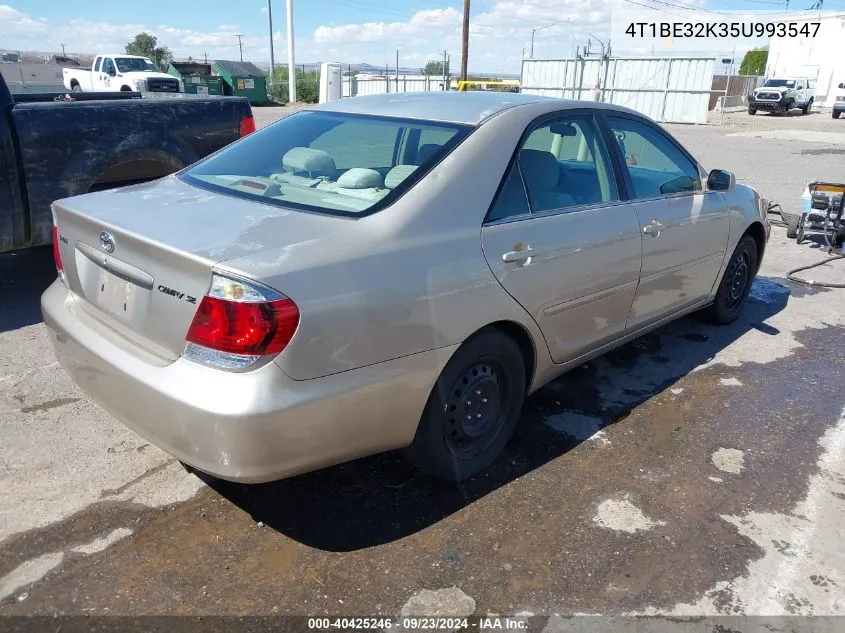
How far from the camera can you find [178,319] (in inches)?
93.7

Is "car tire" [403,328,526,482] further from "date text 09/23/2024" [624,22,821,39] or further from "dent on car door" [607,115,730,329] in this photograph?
"date text 09/23/2024" [624,22,821,39]

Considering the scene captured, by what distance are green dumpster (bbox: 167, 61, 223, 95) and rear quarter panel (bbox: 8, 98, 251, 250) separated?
3121cm

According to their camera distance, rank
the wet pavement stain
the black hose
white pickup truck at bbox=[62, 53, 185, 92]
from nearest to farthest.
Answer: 1. the wet pavement stain
2. the black hose
3. white pickup truck at bbox=[62, 53, 185, 92]

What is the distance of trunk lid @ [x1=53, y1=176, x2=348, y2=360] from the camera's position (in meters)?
→ 2.36

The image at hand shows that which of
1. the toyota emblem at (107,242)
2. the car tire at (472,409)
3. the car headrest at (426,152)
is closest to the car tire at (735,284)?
the car tire at (472,409)

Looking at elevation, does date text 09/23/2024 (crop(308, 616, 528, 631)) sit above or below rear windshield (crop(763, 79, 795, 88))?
below

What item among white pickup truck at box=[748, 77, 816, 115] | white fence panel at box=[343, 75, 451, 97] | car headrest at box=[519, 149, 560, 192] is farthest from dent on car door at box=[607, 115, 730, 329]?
white pickup truck at box=[748, 77, 816, 115]

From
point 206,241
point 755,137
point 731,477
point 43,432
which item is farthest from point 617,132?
point 755,137

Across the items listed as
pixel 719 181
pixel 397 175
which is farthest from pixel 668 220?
pixel 397 175

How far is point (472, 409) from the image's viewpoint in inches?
122

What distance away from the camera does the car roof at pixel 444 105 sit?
10.6 feet

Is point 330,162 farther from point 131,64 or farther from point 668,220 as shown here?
point 131,64

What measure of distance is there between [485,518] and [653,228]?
1.92 meters

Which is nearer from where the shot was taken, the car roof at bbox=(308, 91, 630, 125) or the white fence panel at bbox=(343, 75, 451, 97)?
the car roof at bbox=(308, 91, 630, 125)
